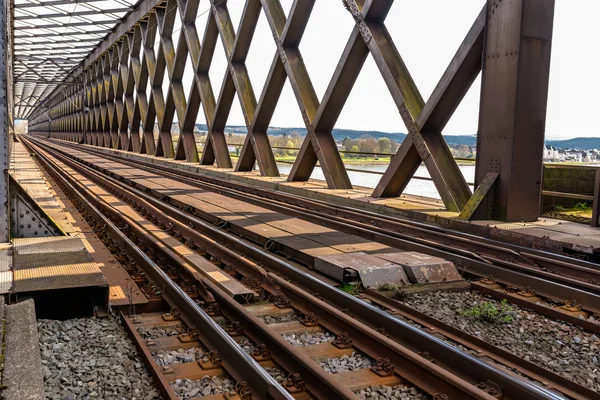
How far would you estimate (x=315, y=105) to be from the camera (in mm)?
13797

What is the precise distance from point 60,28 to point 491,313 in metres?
35.5

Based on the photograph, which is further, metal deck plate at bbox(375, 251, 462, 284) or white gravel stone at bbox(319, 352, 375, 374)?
metal deck plate at bbox(375, 251, 462, 284)

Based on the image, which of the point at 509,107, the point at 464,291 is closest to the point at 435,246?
the point at 464,291

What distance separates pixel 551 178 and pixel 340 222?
151 inches

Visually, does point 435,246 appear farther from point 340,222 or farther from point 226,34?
point 226,34

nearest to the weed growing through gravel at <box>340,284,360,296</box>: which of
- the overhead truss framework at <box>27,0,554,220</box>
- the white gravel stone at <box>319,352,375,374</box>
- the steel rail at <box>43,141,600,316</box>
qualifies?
the steel rail at <box>43,141,600,316</box>

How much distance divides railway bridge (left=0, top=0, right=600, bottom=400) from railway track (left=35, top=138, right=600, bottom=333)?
0.08 ft

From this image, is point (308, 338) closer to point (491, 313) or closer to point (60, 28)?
point (491, 313)

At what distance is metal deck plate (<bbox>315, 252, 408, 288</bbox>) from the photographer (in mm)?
5262

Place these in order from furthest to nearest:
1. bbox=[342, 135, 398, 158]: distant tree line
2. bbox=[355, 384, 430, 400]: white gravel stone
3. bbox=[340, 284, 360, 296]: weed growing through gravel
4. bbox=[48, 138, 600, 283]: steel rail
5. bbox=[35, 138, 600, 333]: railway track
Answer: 1. bbox=[342, 135, 398, 158]: distant tree line
2. bbox=[48, 138, 600, 283]: steel rail
3. bbox=[340, 284, 360, 296]: weed growing through gravel
4. bbox=[35, 138, 600, 333]: railway track
5. bbox=[355, 384, 430, 400]: white gravel stone

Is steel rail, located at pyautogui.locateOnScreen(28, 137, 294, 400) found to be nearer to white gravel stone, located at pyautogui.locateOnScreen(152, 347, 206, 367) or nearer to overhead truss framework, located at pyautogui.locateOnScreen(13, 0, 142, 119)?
white gravel stone, located at pyautogui.locateOnScreen(152, 347, 206, 367)

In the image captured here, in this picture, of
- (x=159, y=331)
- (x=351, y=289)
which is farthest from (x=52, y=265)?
(x=351, y=289)

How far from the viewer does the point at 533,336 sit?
4.09 m

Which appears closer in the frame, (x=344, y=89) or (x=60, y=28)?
(x=344, y=89)
